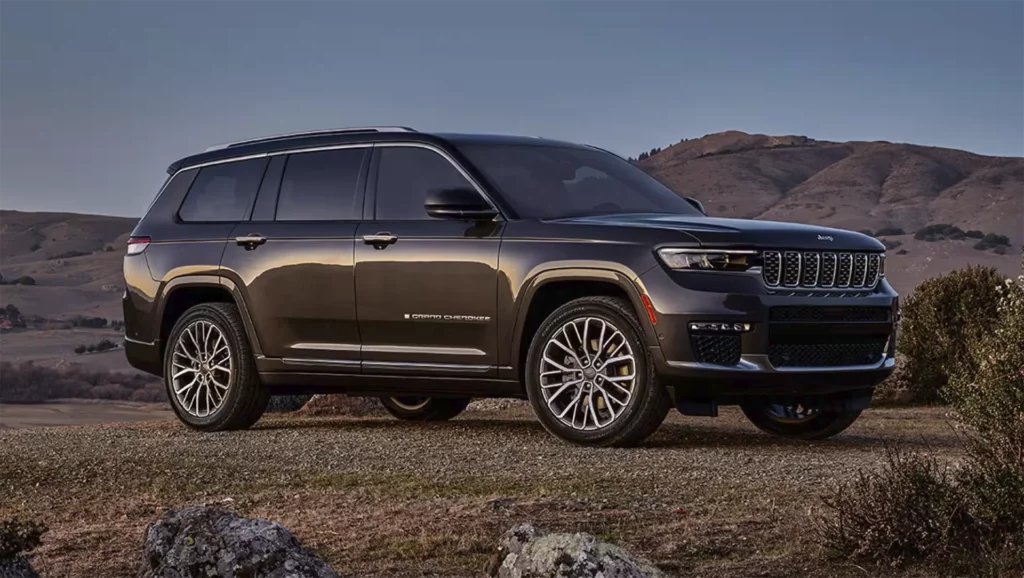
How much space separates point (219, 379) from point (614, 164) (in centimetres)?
340

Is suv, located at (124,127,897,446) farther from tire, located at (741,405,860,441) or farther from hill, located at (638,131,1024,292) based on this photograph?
hill, located at (638,131,1024,292)

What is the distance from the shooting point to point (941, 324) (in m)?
17.2

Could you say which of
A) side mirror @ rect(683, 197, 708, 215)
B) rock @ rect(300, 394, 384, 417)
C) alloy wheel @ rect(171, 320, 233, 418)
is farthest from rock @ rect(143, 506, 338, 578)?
rock @ rect(300, 394, 384, 417)

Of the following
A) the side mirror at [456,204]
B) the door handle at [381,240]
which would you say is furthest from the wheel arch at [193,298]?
the side mirror at [456,204]

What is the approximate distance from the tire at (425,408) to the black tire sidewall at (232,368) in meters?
1.72

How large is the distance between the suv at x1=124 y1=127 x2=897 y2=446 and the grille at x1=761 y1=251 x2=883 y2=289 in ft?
0.05

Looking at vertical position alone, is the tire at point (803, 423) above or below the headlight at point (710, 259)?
below

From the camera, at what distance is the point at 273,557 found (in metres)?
4.27

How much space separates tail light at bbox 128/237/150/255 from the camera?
11.7m

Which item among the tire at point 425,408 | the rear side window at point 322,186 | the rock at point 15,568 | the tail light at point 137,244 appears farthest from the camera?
the tire at point 425,408

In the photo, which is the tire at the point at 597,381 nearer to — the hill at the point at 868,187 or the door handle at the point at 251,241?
the door handle at the point at 251,241

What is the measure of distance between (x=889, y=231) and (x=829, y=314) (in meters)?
72.1

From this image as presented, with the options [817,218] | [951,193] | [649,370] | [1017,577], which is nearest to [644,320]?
[649,370]

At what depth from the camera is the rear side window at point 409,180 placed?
9773 mm
